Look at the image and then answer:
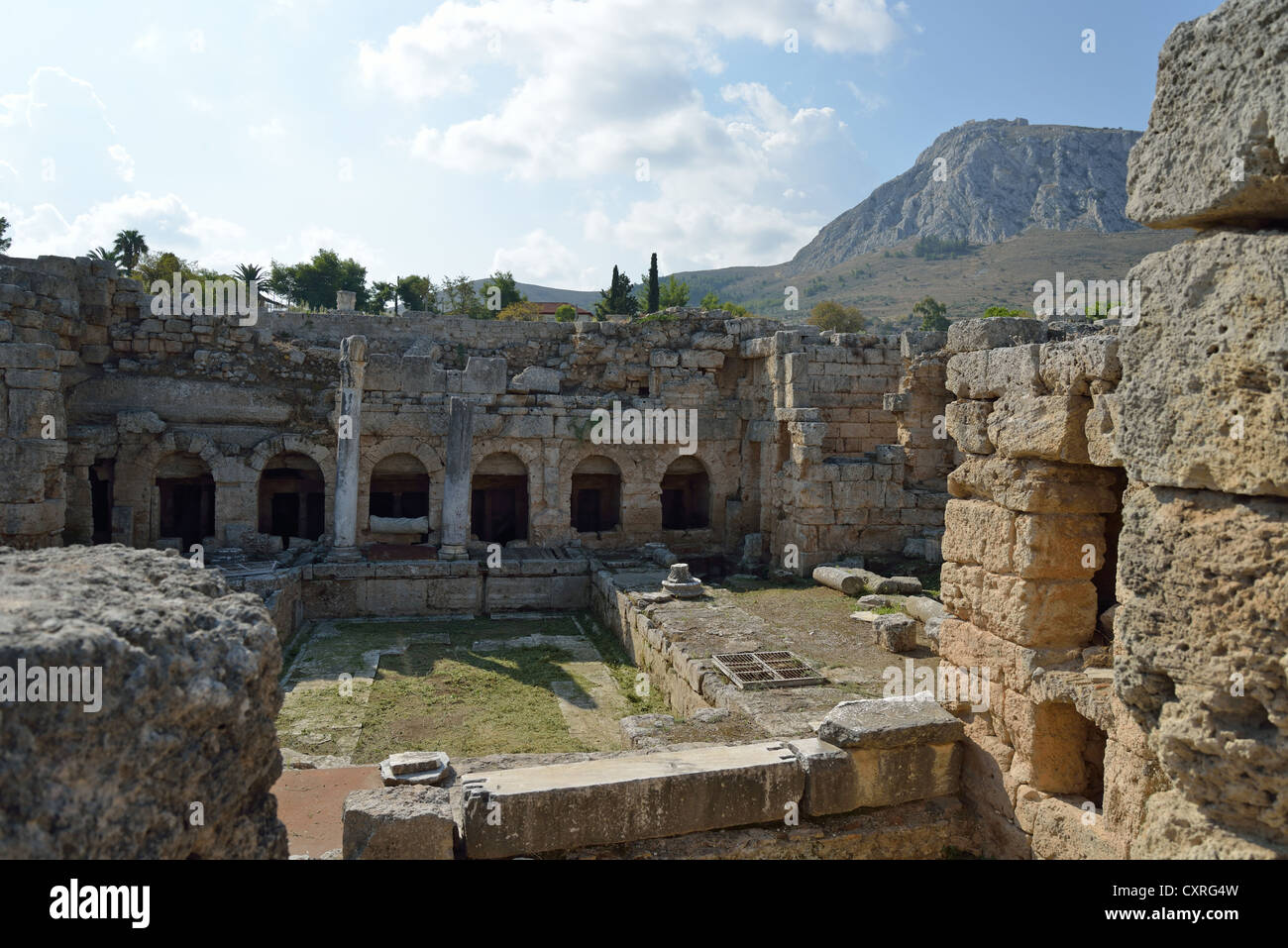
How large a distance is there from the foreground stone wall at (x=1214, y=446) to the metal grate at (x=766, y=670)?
16.9 feet

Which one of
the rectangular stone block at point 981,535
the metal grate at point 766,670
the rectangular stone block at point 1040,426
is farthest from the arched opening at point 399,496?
the rectangular stone block at point 1040,426

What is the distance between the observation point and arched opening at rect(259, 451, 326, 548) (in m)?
17.6

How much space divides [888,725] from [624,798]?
6.54 ft

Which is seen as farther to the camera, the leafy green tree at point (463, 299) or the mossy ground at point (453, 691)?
the leafy green tree at point (463, 299)

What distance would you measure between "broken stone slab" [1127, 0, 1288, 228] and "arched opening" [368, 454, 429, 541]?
15124 millimetres

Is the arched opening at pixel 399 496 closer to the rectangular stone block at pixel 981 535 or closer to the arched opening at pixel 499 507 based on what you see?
the arched opening at pixel 499 507

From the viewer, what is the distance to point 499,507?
64.3 ft

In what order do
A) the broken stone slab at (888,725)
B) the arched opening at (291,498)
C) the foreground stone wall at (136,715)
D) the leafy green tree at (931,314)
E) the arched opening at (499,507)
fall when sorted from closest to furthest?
the foreground stone wall at (136,715) → the broken stone slab at (888,725) → the arched opening at (291,498) → the arched opening at (499,507) → the leafy green tree at (931,314)

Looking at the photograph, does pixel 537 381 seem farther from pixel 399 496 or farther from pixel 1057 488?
pixel 1057 488

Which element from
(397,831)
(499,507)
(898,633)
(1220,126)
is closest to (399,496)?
(499,507)

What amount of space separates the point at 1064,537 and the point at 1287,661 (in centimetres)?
246

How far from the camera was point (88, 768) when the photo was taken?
2.62 meters

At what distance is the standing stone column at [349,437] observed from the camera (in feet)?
51.3
